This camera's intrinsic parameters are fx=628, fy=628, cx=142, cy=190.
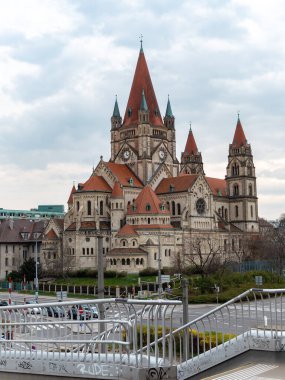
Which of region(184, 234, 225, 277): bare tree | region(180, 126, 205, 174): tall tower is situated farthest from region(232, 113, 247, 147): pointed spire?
region(184, 234, 225, 277): bare tree

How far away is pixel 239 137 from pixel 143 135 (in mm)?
22079

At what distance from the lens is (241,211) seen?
4087 inches

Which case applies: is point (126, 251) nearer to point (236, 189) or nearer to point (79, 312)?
point (236, 189)

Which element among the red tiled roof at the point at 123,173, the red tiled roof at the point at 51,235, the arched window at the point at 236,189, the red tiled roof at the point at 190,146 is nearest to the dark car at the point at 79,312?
the red tiled roof at the point at 123,173

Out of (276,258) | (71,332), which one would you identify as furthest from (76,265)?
(71,332)

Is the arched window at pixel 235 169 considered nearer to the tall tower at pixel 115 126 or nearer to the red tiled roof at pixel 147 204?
the tall tower at pixel 115 126

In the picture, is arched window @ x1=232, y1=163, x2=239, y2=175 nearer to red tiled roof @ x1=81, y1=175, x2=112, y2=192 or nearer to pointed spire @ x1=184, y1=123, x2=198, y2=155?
pointed spire @ x1=184, y1=123, x2=198, y2=155

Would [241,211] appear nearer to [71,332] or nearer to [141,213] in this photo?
[141,213]

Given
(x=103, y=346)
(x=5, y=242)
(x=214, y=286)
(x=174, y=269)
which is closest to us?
(x=103, y=346)

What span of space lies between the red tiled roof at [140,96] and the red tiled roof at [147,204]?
15206 mm

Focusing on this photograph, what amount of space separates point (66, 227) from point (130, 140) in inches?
660

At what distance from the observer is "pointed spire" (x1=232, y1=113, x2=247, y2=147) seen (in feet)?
347

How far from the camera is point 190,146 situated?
11481 cm

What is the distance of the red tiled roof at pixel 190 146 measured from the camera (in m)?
114
